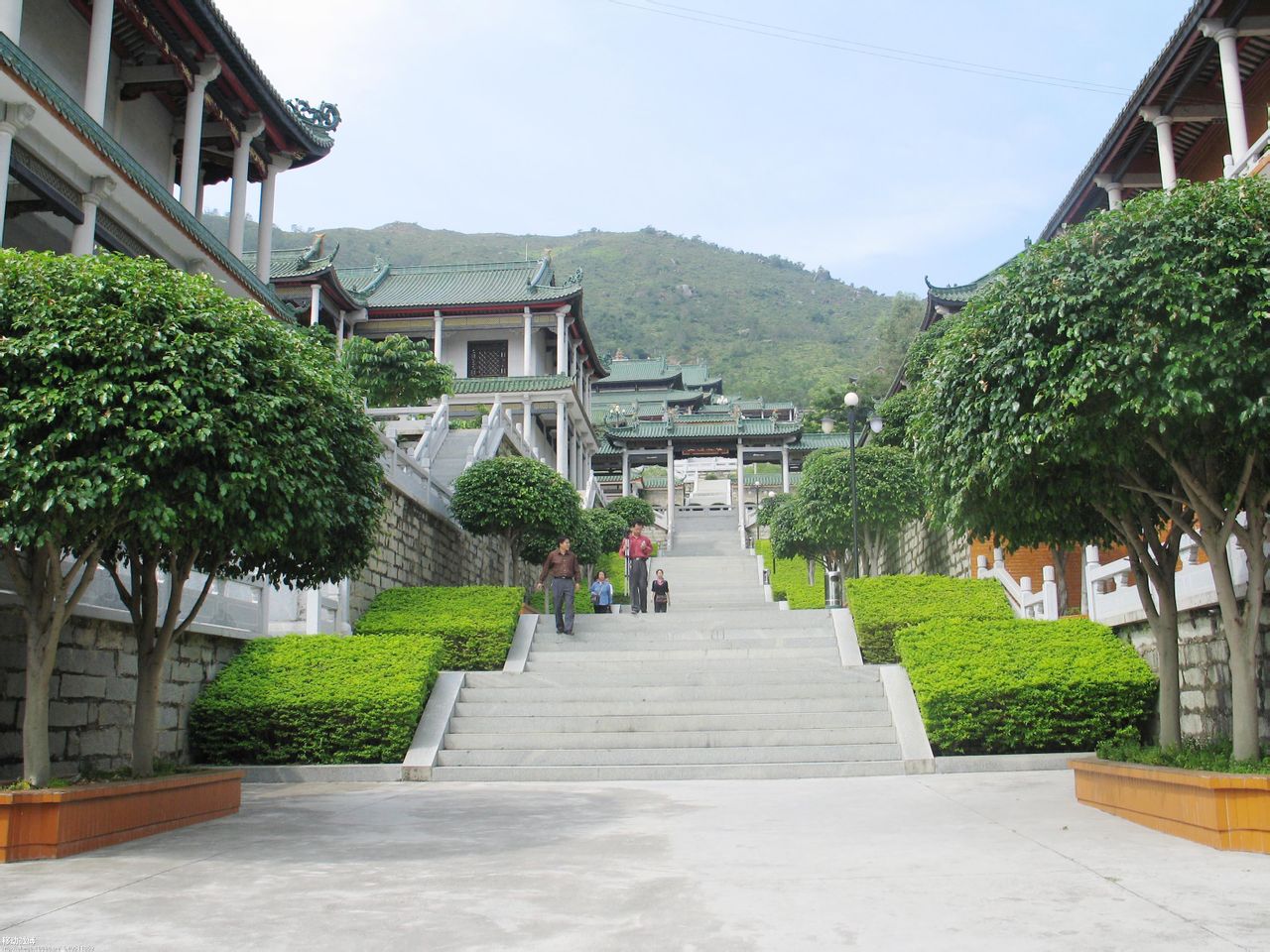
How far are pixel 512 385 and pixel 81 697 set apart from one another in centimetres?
2611

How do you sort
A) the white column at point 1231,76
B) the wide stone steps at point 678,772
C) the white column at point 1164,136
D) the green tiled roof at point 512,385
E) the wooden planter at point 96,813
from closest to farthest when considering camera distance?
the wooden planter at point 96,813
the wide stone steps at point 678,772
the white column at point 1231,76
the white column at point 1164,136
the green tiled roof at point 512,385

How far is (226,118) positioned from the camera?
18953 mm

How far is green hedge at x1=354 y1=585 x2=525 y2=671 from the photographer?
43.1ft

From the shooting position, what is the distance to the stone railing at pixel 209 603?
8188 mm

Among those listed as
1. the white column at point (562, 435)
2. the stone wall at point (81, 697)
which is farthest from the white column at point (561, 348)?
the stone wall at point (81, 697)

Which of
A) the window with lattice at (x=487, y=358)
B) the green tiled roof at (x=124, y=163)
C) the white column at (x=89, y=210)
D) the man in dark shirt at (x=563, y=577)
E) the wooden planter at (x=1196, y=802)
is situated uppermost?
the window with lattice at (x=487, y=358)

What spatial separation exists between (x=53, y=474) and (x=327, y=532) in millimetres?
2121

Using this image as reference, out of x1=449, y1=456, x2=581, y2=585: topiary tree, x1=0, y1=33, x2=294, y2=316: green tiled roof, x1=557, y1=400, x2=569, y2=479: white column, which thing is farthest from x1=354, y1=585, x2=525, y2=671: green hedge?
x1=557, y1=400, x2=569, y2=479: white column

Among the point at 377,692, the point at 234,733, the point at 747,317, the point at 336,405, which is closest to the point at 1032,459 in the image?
the point at 336,405

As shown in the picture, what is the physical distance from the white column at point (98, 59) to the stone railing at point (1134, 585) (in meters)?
13.5

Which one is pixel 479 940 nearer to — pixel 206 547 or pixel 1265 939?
pixel 1265 939

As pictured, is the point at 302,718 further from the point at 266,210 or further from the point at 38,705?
the point at 266,210

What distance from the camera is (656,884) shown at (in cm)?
484

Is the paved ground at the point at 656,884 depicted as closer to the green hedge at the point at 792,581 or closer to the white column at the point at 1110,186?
the white column at the point at 1110,186
